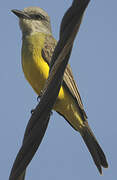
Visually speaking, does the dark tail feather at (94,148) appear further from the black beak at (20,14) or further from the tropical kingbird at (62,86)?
the black beak at (20,14)

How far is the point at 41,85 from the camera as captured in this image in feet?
18.4

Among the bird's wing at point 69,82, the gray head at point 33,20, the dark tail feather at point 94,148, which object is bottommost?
the dark tail feather at point 94,148

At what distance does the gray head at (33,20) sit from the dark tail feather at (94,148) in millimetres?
1916

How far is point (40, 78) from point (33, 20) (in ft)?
5.81

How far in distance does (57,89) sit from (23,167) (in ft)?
1.82

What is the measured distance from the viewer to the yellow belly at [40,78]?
555 cm

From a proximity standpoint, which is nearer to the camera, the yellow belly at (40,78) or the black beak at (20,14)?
the yellow belly at (40,78)

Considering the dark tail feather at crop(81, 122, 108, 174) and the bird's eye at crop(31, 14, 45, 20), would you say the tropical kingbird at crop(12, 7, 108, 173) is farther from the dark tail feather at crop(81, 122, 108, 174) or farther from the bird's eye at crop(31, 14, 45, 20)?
the bird's eye at crop(31, 14, 45, 20)

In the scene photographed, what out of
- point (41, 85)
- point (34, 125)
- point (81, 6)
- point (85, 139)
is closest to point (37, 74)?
point (41, 85)

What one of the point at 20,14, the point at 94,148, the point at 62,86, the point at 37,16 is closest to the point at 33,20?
the point at 37,16

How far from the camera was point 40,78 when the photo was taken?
5.54 m

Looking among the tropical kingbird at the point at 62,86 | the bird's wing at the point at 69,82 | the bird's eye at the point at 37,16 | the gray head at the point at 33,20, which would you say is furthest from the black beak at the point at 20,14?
the bird's wing at the point at 69,82

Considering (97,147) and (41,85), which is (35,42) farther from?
(97,147)

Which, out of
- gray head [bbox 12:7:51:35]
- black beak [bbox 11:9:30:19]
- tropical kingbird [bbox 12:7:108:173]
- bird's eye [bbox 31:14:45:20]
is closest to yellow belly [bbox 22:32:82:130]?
tropical kingbird [bbox 12:7:108:173]
